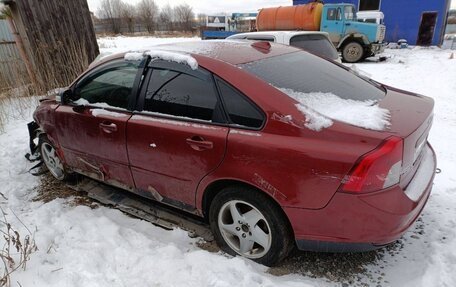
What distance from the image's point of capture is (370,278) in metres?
2.45

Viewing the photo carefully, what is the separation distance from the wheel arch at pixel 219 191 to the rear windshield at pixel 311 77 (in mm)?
748

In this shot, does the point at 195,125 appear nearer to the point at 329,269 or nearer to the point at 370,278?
the point at 329,269

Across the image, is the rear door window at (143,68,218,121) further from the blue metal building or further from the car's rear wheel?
the blue metal building

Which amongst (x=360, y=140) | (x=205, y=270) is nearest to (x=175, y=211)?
(x=205, y=270)

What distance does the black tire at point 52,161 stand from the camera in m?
3.98

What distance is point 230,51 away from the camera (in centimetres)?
293

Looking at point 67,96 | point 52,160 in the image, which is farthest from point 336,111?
point 52,160

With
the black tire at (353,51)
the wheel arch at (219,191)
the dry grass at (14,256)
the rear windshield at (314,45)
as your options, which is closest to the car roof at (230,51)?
the wheel arch at (219,191)

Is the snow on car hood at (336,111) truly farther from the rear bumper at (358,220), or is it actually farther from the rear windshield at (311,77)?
the rear bumper at (358,220)

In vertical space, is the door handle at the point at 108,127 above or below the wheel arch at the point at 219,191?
above

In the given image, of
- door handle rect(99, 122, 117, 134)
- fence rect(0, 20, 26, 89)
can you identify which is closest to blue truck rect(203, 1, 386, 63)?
fence rect(0, 20, 26, 89)

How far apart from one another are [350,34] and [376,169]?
1387cm

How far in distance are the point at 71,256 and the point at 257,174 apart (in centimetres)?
161

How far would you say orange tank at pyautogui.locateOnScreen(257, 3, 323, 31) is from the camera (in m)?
15.3
